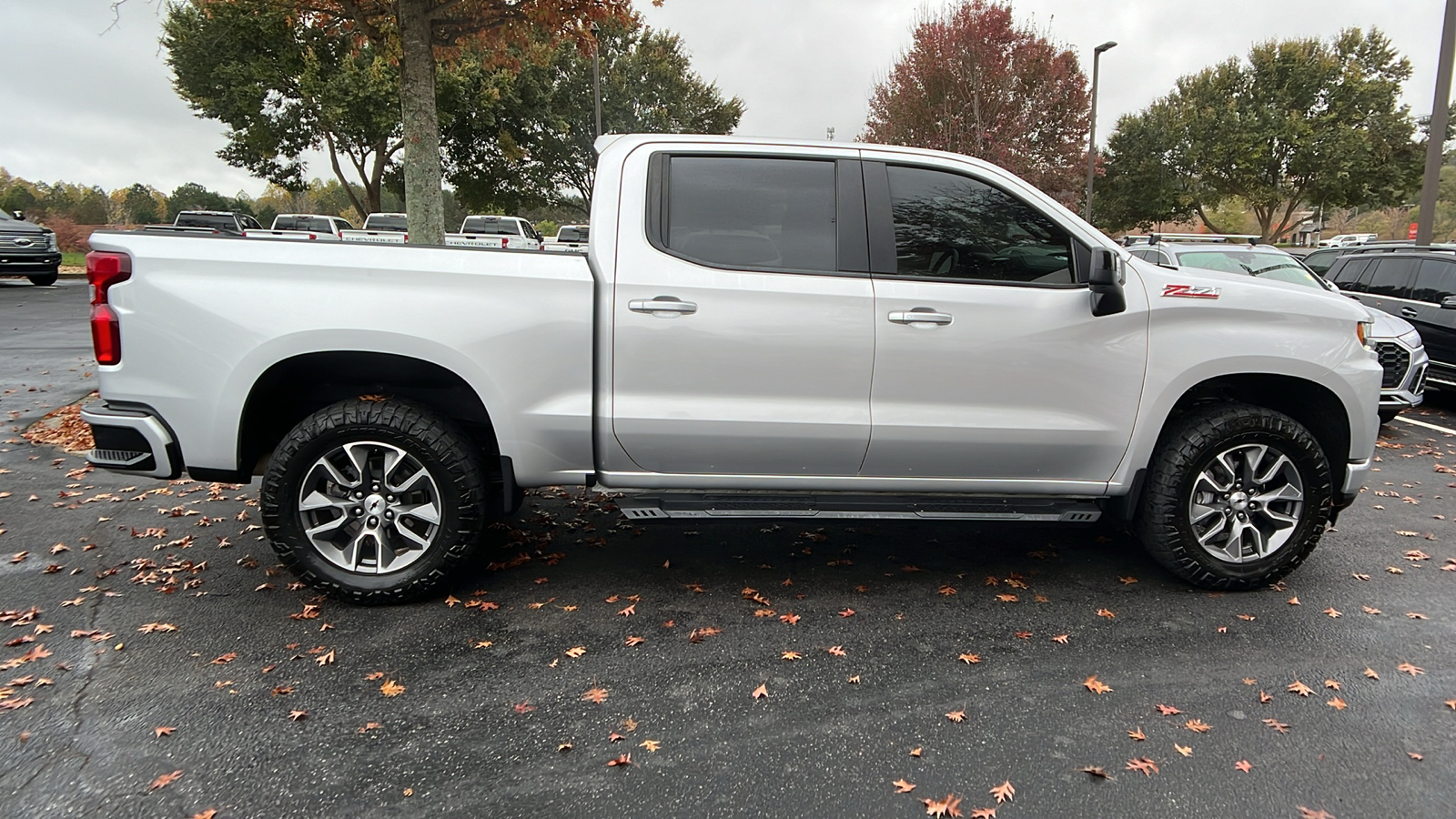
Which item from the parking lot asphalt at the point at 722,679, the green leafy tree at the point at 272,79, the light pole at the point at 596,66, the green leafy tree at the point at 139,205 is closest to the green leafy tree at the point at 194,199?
the green leafy tree at the point at 139,205

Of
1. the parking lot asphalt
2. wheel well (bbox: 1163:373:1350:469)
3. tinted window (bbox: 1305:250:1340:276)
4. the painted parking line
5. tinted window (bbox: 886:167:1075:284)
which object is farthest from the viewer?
tinted window (bbox: 1305:250:1340:276)

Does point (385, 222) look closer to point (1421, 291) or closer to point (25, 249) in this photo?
point (25, 249)

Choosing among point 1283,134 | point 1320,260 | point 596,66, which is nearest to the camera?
Answer: point 1320,260

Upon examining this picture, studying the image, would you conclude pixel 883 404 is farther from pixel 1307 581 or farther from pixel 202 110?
pixel 202 110

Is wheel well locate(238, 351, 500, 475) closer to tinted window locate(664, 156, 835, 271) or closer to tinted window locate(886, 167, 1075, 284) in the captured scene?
tinted window locate(664, 156, 835, 271)

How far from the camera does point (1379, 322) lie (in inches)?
313

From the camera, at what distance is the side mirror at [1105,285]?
3619 millimetres

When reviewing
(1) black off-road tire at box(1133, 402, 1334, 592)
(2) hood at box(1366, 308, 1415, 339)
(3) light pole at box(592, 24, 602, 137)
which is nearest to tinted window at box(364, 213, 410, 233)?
(3) light pole at box(592, 24, 602, 137)

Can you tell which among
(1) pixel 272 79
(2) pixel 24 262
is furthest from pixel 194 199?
(2) pixel 24 262

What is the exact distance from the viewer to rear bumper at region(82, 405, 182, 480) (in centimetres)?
355

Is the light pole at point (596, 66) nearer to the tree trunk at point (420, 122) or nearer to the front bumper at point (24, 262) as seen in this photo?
the tree trunk at point (420, 122)

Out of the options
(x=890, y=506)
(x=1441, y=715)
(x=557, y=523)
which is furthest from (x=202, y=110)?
(x=1441, y=715)

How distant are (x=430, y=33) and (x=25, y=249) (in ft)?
48.8

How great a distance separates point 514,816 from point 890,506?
2.08m
